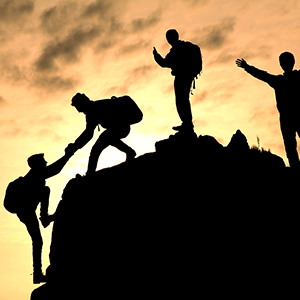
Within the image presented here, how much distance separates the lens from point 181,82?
11.7 m

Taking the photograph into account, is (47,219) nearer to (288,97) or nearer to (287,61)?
(288,97)

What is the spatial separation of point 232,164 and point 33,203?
503 centimetres

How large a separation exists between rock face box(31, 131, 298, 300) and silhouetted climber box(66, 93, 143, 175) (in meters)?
0.62

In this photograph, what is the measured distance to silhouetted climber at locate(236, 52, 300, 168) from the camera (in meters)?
10.7

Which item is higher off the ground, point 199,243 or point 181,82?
point 181,82

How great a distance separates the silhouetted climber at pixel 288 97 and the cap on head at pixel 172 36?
78.7 inches

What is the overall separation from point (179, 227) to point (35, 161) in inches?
169

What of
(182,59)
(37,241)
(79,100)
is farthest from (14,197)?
(182,59)

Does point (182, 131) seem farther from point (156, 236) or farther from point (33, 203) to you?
point (33, 203)

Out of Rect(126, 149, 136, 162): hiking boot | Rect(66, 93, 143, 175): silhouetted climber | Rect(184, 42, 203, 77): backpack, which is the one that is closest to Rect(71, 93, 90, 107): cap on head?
Rect(66, 93, 143, 175): silhouetted climber

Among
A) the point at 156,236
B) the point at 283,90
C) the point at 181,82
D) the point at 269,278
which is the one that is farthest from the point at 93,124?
the point at 269,278

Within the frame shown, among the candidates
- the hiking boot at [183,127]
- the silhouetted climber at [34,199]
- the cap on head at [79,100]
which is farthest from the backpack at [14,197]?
the hiking boot at [183,127]

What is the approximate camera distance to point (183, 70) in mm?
11711

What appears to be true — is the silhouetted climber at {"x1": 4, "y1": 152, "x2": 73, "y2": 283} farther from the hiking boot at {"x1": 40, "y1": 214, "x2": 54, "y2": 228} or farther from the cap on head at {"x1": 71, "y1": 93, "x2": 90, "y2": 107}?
the cap on head at {"x1": 71, "y1": 93, "x2": 90, "y2": 107}
